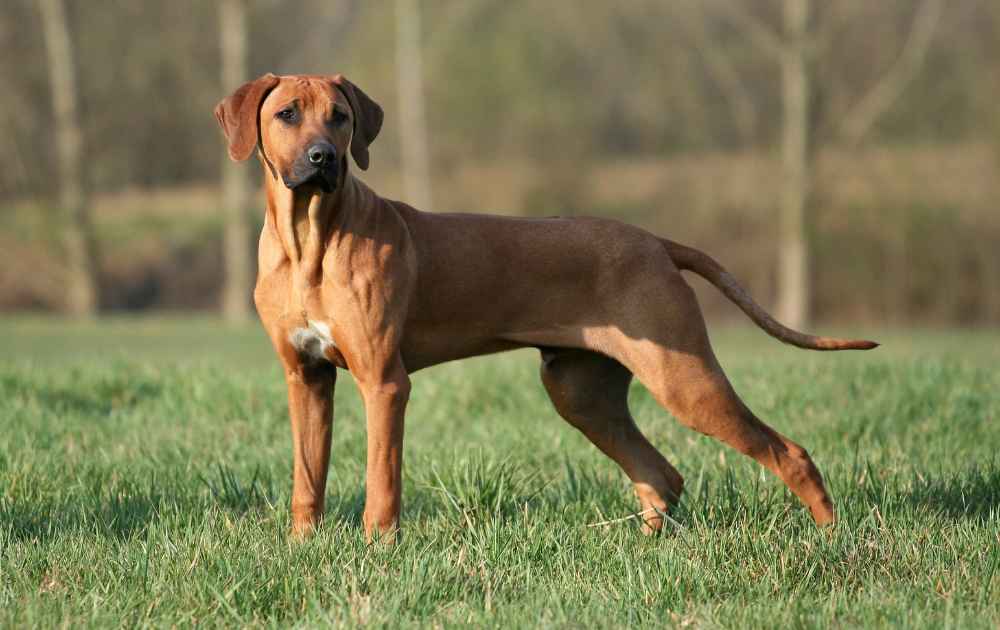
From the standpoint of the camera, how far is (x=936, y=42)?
26.5 m

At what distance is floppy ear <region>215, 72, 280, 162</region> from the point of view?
458cm

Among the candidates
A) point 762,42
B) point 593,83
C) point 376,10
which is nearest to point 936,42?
point 762,42

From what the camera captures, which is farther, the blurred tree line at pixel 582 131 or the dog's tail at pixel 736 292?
the blurred tree line at pixel 582 131

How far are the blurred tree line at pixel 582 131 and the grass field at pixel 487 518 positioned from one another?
17.3m

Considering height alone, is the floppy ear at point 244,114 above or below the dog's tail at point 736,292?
above

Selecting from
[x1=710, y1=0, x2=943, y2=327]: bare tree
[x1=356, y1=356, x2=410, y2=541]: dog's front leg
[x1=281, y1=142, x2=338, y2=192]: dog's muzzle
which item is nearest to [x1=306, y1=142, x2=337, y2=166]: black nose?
[x1=281, y1=142, x2=338, y2=192]: dog's muzzle

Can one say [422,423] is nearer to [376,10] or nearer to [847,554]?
[847,554]

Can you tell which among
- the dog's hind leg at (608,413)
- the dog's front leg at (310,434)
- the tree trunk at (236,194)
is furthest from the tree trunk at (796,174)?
the dog's front leg at (310,434)

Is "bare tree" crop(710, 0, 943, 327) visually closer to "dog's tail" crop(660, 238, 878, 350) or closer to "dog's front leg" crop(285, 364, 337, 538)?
"dog's tail" crop(660, 238, 878, 350)

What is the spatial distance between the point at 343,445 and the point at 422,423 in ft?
3.35

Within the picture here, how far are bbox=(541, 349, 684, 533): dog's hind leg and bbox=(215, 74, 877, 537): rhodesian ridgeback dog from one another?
5cm

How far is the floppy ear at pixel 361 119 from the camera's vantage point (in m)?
4.71

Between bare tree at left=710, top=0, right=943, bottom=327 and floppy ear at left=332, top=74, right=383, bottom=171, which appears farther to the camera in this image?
bare tree at left=710, top=0, right=943, bottom=327

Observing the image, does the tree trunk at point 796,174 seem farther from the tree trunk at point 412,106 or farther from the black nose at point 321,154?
the black nose at point 321,154
